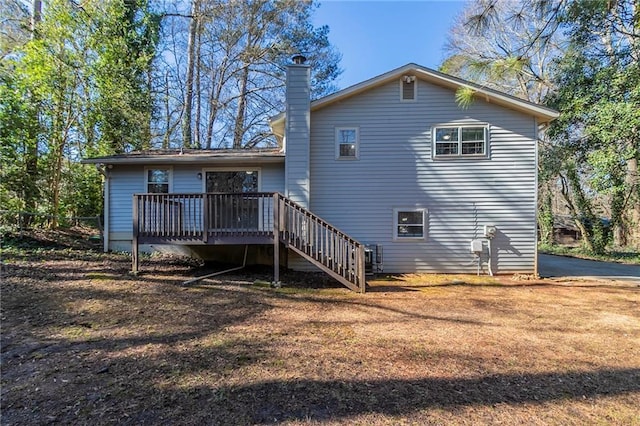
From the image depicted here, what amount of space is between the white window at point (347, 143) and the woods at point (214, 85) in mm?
2991

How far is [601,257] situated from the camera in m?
13.3

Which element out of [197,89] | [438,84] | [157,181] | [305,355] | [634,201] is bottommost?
[305,355]

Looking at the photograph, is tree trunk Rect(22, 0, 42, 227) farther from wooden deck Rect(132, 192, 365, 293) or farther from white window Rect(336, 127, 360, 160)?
white window Rect(336, 127, 360, 160)

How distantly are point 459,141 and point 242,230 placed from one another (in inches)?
244

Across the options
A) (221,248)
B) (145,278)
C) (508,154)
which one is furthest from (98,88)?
(508,154)

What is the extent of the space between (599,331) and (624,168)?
10.7m

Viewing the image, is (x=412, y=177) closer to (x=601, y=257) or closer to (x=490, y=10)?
(x=490, y=10)

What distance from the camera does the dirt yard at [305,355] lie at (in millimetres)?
2654

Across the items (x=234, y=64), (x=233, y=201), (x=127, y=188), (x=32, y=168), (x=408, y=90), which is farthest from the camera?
(x=234, y=64)

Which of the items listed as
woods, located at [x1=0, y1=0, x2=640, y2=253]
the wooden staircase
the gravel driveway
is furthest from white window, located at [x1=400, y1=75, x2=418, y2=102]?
the gravel driveway

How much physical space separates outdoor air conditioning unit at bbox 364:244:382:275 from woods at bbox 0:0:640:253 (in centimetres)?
419

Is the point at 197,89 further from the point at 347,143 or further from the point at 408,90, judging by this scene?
the point at 408,90

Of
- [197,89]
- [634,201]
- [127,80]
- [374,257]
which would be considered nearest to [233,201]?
[374,257]

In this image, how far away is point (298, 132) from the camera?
8.65 metres
